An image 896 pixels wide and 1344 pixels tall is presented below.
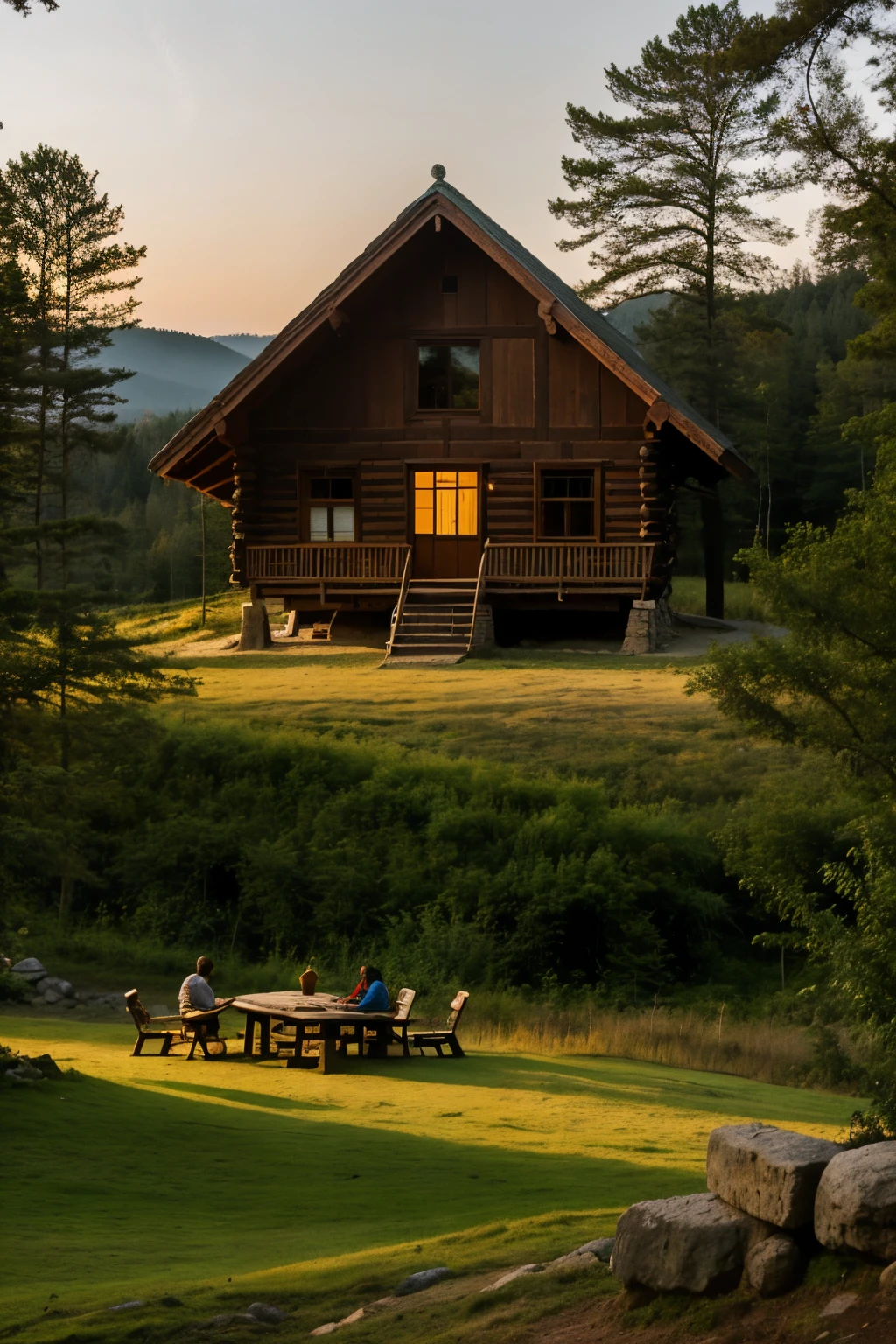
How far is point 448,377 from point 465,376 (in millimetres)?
367

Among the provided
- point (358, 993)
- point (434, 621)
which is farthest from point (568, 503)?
point (358, 993)

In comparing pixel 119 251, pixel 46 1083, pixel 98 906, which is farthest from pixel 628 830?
pixel 119 251

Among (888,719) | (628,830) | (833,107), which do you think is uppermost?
(833,107)

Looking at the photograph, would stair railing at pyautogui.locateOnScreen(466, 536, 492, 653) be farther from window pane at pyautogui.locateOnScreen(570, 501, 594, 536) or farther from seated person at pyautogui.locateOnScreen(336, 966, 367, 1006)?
seated person at pyautogui.locateOnScreen(336, 966, 367, 1006)

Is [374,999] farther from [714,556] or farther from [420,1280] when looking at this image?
[714,556]

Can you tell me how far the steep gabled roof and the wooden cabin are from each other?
59 mm

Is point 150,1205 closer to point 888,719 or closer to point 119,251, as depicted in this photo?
point 888,719

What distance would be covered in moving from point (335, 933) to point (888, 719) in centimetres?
875

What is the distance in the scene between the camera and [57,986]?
20.8 meters

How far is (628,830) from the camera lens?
23.4m

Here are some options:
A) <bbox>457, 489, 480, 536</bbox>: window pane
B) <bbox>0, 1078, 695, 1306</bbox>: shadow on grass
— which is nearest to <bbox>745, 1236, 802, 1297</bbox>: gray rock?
<bbox>0, 1078, 695, 1306</bbox>: shadow on grass

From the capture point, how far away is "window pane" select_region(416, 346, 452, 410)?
35.3 meters

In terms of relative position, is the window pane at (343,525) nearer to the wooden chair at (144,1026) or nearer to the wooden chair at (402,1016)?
the wooden chair at (402,1016)

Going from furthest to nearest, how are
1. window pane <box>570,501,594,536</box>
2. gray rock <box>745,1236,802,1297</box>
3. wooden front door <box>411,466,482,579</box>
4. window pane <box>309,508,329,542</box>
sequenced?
window pane <box>309,508,329,542</box> → wooden front door <box>411,466,482,579</box> → window pane <box>570,501,594,536</box> → gray rock <box>745,1236,802,1297</box>
